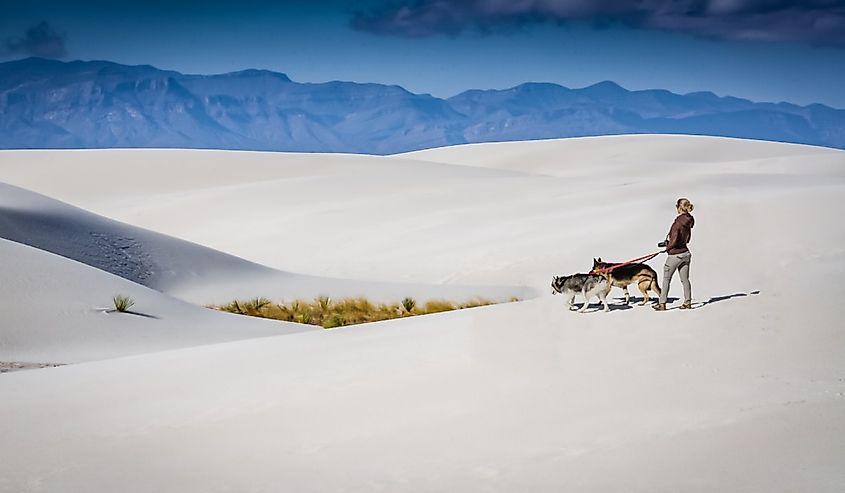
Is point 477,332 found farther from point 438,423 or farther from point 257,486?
point 257,486

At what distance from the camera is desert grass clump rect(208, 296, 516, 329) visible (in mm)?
15203

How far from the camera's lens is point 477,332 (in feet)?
27.5

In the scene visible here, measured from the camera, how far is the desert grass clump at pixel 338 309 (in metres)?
15.2

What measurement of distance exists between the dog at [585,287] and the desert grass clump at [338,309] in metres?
5.85

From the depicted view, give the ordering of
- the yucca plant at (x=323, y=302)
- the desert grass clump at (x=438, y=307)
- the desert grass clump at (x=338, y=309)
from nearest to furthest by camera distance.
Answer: the desert grass clump at (x=438, y=307) → the desert grass clump at (x=338, y=309) → the yucca plant at (x=323, y=302)

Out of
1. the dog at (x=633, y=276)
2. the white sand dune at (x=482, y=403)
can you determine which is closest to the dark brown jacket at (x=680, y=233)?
the dog at (x=633, y=276)

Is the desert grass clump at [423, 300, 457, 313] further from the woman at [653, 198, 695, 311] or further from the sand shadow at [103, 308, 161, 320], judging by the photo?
the woman at [653, 198, 695, 311]

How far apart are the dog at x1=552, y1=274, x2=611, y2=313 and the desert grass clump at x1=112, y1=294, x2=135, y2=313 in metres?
6.09

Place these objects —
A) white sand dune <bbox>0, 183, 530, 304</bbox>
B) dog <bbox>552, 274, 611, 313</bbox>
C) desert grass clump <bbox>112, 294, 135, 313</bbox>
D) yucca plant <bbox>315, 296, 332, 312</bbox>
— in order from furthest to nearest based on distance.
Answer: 1. white sand dune <bbox>0, 183, 530, 304</bbox>
2. yucca plant <bbox>315, 296, 332, 312</bbox>
3. desert grass clump <bbox>112, 294, 135, 313</bbox>
4. dog <bbox>552, 274, 611, 313</bbox>

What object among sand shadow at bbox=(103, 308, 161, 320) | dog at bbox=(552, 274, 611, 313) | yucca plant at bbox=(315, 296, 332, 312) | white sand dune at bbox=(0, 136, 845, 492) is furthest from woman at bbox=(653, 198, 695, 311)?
yucca plant at bbox=(315, 296, 332, 312)

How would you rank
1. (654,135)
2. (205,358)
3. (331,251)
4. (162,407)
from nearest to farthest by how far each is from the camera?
(162,407) < (205,358) < (331,251) < (654,135)

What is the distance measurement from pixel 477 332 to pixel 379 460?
348 cm

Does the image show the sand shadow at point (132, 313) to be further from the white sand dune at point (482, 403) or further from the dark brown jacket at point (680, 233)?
the dark brown jacket at point (680, 233)

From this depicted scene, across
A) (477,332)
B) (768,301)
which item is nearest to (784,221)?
(768,301)
